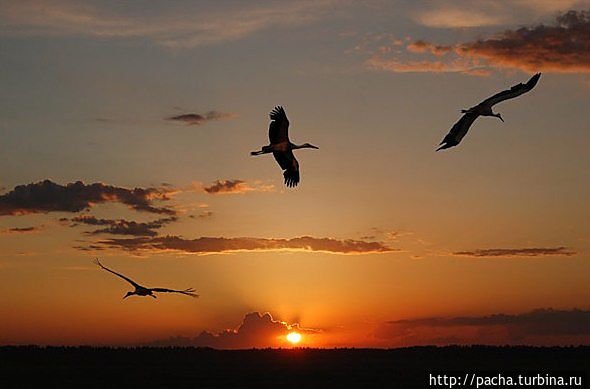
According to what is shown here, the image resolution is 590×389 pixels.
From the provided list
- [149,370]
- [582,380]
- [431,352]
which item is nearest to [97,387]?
[149,370]

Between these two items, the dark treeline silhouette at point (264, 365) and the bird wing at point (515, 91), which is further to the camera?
the dark treeline silhouette at point (264, 365)

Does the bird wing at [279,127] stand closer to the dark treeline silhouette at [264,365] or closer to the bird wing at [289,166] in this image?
the bird wing at [289,166]

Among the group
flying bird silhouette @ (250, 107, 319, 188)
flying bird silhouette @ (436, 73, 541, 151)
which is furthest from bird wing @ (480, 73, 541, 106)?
flying bird silhouette @ (250, 107, 319, 188)

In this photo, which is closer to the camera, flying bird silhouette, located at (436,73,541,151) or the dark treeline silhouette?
flying bird silhouette, located at (436,73,541,151)

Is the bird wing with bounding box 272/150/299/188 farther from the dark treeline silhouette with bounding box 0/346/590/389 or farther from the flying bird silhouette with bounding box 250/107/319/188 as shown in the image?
the dark treeline silhouette with bounding box 0/346/590/389

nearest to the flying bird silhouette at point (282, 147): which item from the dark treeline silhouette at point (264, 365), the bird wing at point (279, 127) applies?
the bird wing at point (279, 127)

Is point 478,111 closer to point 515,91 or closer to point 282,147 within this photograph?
point 515,91

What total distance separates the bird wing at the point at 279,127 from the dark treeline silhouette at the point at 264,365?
1436 cm

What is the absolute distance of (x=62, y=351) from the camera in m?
80.3

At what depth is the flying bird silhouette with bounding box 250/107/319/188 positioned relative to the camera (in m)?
52.8

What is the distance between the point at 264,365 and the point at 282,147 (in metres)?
21.5

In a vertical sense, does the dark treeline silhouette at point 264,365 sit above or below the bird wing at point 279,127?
below

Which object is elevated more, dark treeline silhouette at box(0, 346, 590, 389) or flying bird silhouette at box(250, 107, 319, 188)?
flying bird silhouette at box(250, 107, 319, 188)

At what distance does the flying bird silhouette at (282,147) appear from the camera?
52781 millimetres
